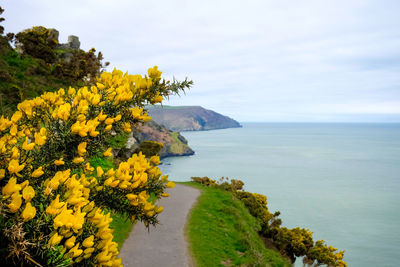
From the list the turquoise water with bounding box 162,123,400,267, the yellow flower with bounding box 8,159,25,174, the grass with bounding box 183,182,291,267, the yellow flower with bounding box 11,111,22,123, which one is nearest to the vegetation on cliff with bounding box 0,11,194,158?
the grass with bounding box 183,182,291,267

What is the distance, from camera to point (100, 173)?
8.68 feet

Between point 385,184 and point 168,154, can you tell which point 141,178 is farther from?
point 168,154

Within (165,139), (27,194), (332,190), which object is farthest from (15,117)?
(165,139)

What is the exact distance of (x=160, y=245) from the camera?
36.8ft

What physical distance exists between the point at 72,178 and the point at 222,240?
38.7 feet

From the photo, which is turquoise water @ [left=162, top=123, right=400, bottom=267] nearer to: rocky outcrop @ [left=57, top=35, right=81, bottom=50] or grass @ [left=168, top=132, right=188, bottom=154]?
grass @ [left=168, top=132, right=188, bottom=154]

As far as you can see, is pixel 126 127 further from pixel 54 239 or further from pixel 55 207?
pixel 54 239

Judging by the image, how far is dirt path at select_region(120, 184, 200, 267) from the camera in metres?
9.83

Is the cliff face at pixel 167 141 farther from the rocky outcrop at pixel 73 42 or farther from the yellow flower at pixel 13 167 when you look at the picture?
the yellow flower at pixel 13 167

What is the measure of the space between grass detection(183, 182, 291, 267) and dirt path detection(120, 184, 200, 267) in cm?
53

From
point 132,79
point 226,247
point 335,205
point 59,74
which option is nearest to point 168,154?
point 335,205

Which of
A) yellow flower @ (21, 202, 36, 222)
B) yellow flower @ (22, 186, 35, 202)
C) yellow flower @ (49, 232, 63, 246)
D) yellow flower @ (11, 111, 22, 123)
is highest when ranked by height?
yellow flower @ (11, 111, 22, 123)

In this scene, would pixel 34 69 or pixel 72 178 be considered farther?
pixel 34 69

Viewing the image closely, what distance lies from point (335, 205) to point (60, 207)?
6624 centimetres
